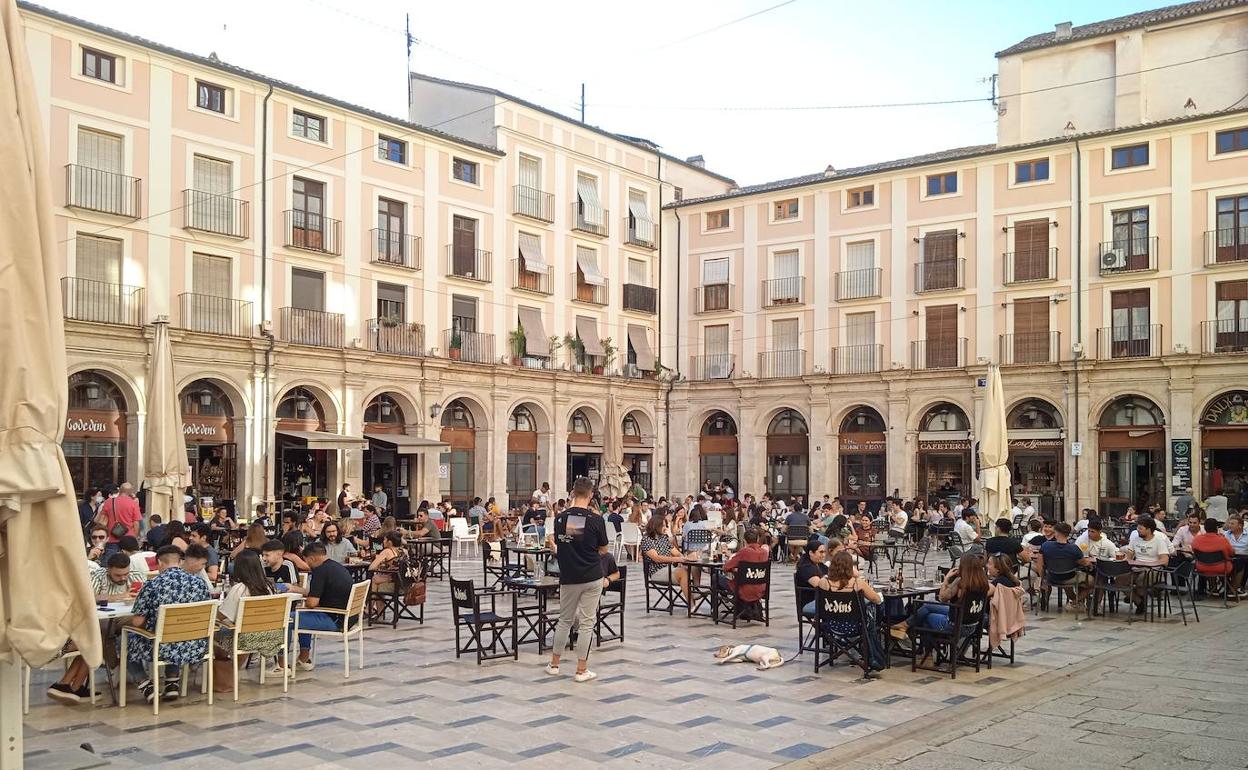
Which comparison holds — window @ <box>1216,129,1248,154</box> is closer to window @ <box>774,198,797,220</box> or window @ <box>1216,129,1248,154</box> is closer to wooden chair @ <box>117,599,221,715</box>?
window @ <box>774,198,797,220</box>

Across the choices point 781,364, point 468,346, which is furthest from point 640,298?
point 468,346

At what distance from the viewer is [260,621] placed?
8.98 metres

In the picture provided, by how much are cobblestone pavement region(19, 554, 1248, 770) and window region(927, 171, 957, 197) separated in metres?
24.3

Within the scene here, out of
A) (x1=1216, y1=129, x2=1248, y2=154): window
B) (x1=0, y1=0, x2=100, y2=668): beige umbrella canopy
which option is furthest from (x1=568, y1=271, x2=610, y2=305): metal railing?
(x1=0, y1=0, x2=100, y2=668): beige umbrella canopy

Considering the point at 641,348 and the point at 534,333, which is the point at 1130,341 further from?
the point at 534,333

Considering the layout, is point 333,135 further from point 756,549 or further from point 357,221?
point 756,549

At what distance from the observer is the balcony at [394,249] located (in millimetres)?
29156

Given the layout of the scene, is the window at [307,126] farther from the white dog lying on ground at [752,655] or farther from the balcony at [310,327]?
the white dog lying on ground at [752,655]

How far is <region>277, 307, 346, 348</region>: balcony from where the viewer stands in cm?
2683

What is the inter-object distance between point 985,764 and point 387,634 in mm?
7622

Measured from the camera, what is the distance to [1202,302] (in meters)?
29.2

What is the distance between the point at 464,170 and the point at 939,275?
1573 centimetres

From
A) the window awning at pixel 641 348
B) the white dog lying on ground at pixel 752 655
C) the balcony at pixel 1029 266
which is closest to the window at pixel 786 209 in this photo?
the window awning at pixel 641 348

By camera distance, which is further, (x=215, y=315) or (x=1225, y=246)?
(x=1225, y=246)
